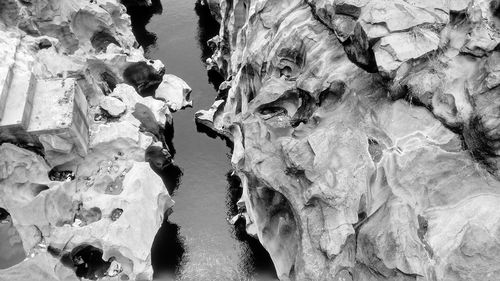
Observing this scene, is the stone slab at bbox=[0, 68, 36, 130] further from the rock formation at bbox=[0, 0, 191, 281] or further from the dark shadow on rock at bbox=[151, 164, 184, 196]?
the dark shadow on rock at bbox=[151, 164, 184, 196]

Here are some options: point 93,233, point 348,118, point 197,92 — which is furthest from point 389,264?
point 197,92

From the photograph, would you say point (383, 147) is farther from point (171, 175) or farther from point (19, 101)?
point (19, 101)

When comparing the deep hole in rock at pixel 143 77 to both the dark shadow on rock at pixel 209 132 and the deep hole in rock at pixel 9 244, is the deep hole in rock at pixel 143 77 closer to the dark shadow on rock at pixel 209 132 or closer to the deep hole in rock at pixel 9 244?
the dark shadow on rock at pixel 209 132

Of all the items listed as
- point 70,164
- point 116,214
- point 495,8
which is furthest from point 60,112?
point 495,8

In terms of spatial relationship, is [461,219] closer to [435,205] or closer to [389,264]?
[435,205]

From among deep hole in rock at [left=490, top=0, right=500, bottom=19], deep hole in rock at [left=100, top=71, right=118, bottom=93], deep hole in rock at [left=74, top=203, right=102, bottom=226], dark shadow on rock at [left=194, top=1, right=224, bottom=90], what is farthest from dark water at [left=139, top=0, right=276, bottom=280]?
deep hole in rock at [left=490, top=0, right=500, bottom=19]

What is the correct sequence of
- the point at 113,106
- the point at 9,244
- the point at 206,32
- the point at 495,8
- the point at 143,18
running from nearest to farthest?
the point at 495,8 < the point at 9,244 < the point at 113,106 < the point at 206,32 < the point at 143,18
